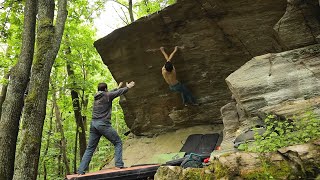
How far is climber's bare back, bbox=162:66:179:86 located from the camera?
37.6 feet

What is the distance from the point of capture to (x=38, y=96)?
27.1 feet

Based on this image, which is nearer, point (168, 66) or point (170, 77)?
point (168, 66)

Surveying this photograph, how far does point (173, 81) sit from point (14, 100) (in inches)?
209

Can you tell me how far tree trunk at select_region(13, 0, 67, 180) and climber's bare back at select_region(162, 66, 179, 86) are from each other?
12.9 ft

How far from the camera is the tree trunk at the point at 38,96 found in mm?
7801

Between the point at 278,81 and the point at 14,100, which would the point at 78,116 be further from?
the point at 278,81

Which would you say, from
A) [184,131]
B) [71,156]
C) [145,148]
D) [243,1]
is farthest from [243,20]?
[71,156]

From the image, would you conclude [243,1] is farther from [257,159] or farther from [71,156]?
[71,156]

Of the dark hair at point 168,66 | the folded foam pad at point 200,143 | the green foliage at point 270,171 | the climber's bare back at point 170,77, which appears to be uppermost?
the dark hair at point 168,66

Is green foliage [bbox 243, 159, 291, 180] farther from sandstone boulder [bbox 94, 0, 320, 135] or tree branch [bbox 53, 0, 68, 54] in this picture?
tree branch [bbox 53, 0, 68, 54]

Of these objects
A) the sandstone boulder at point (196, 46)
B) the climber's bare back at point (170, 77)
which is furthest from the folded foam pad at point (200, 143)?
the climber's bare back at point (170, 77)

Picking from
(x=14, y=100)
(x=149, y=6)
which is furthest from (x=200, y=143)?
(x=149, y=6)

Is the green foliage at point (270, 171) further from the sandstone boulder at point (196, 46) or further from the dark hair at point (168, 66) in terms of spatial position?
the dark hair at point (168, 66)

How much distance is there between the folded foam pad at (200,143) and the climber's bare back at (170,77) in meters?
2.09
